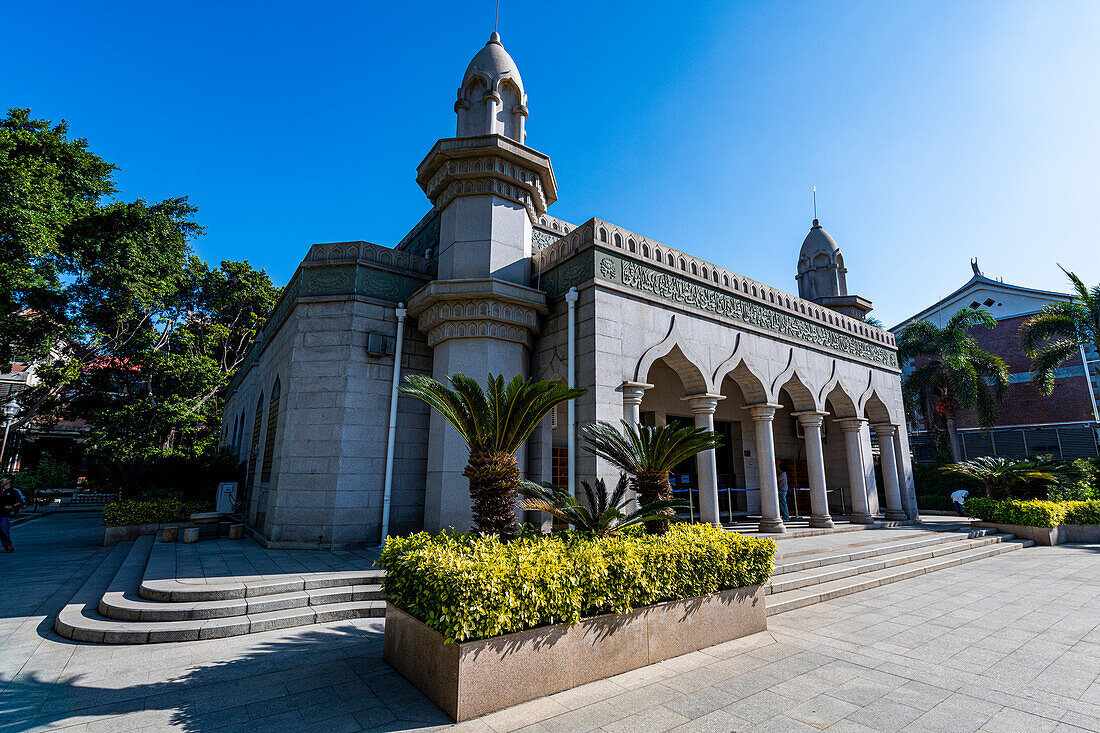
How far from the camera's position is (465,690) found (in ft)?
12.7

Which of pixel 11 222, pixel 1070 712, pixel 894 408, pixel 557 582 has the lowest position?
pixel 1070 712

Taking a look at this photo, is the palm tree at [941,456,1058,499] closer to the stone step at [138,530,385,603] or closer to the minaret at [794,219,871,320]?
the minaret at [794,219,871,320]

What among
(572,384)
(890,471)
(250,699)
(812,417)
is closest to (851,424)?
(812,417)

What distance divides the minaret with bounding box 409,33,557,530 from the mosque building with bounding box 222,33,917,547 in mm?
35

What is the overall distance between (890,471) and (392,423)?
14.8 meters

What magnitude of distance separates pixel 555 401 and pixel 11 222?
16815 millimetres

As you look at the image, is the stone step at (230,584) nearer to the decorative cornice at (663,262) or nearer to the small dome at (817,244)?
the decorative cornice at (663,262)

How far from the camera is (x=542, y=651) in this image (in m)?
4.32

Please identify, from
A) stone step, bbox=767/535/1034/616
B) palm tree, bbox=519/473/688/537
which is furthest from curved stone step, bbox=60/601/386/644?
stone step, bbox=767/535/1034/616

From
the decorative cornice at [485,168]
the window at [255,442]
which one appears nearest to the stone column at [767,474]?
the decorative cornice at [485,168]

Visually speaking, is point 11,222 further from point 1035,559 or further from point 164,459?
point 1035,559

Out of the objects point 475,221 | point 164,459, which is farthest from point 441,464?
point 164,459

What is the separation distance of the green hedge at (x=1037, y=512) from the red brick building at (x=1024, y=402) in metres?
12.5

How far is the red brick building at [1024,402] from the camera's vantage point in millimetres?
25119
